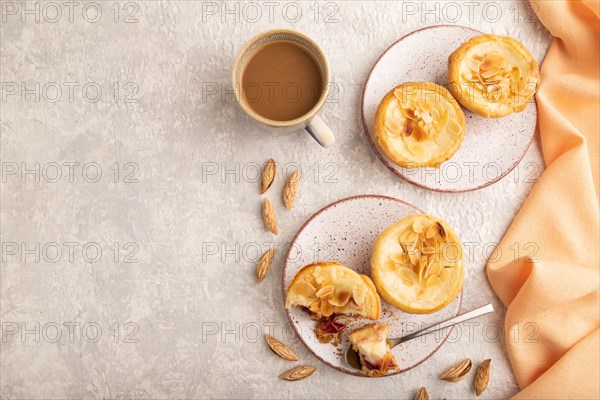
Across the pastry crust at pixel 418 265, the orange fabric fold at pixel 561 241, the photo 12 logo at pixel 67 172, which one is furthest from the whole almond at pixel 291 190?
the orange fabric fold at pixel 561 241

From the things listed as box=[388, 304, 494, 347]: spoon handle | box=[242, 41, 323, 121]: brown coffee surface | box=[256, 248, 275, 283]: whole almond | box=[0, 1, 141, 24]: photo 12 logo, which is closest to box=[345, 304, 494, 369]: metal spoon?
box=[388, 304, 494, 347]: spoon handle

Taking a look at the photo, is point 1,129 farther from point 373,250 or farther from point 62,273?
point 373,250

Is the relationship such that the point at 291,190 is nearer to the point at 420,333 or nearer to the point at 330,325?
the point at 330,325

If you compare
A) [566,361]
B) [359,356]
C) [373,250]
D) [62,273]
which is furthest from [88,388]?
[566,361]

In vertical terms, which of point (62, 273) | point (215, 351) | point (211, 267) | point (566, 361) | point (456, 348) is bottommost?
point (566, 361)

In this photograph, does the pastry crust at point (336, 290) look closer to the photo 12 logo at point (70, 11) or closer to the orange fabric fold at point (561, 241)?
the orange fabric fold at point (561, 241)

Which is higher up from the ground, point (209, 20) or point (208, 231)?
point (209, 20)
